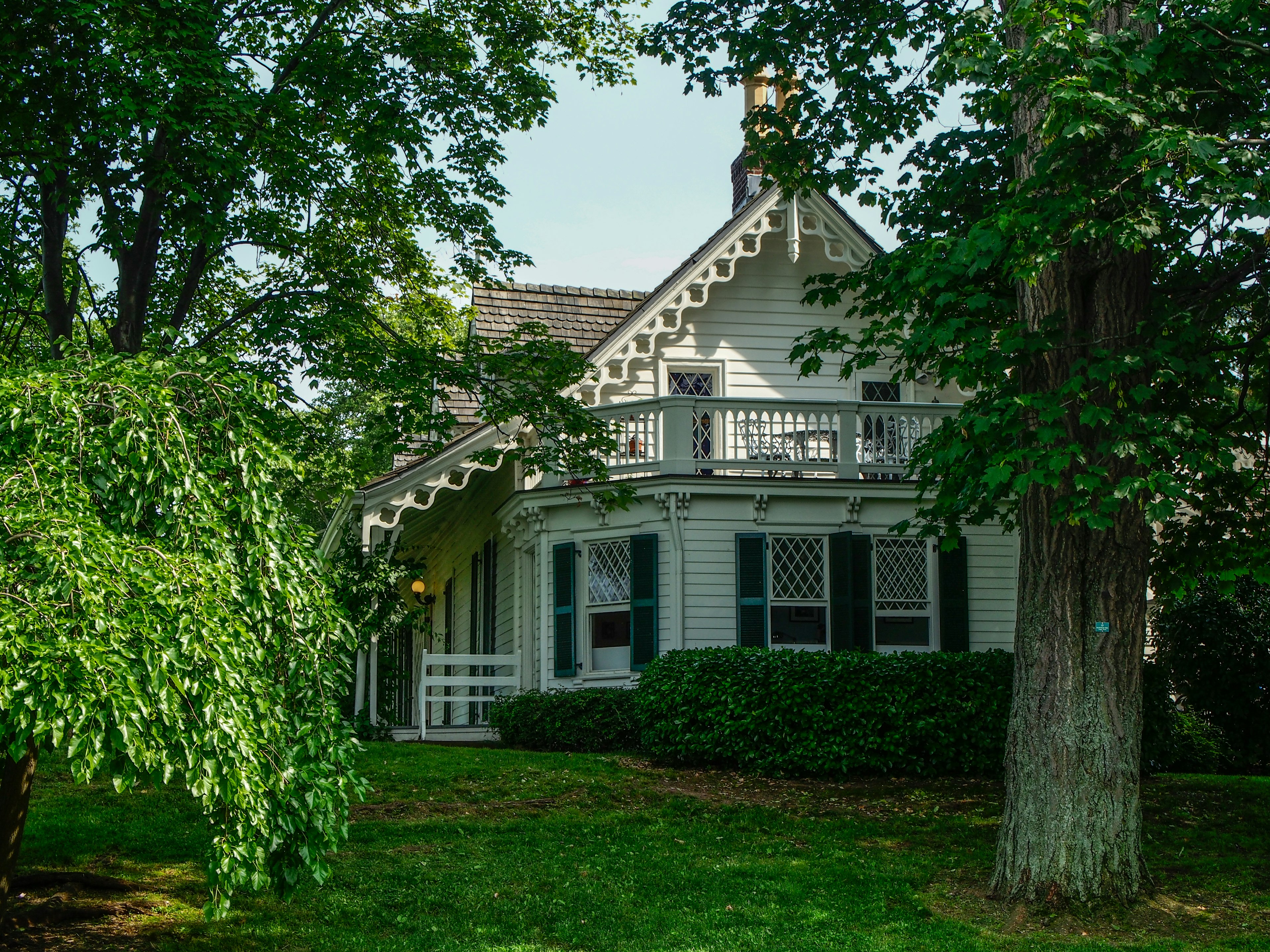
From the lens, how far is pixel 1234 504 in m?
9.94

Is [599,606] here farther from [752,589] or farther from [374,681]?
[374,681]

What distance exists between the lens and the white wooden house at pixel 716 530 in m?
16.6

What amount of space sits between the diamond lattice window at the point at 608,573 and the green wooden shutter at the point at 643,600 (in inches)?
10.4

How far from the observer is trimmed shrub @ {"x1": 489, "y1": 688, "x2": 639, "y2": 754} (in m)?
15.6

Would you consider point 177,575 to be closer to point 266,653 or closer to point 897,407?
point 266,653

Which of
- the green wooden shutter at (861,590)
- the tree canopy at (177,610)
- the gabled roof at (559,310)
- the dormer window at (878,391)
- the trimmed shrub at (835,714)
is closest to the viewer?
the tree canopy at (177,610)

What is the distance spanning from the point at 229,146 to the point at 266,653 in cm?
593

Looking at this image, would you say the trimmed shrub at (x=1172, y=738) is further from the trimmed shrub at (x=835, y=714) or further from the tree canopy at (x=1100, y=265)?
the tree canopy at (x=1100, y=265)

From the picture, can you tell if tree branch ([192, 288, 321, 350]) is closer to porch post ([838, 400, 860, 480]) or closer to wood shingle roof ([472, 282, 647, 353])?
wood shingle roof ([472, 282, 647, 353])

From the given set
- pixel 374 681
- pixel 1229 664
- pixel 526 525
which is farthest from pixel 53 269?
pixel 1229 664

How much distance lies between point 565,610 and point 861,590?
4.08 m

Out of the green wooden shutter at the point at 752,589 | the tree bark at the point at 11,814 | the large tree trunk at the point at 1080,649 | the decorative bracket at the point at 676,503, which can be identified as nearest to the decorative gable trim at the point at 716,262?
the decorative bracket at the point at 676,503

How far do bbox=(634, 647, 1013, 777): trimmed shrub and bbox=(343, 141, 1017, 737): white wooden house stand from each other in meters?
1.57

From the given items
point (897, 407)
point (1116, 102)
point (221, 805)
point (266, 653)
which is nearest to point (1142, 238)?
point (1116, 102)
